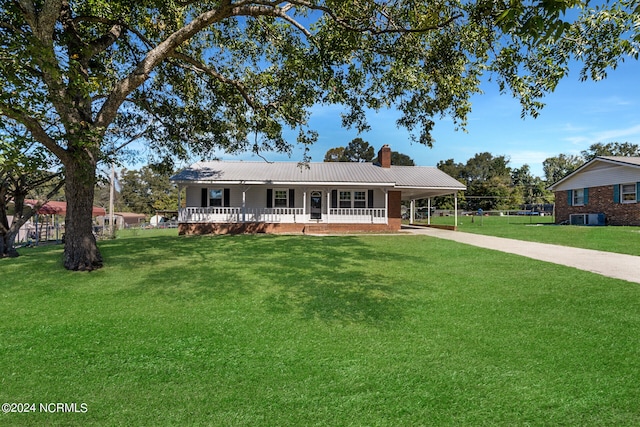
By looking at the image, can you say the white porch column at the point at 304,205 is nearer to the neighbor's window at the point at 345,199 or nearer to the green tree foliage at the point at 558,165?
the neighbor's window at the point at 345,199

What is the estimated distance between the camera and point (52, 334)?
4133 mm

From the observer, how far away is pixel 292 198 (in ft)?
66.7

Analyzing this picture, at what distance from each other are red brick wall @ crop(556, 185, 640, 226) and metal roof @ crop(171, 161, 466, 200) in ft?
34.7

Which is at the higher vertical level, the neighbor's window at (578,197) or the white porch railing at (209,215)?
the neighbor's window at (578,197)

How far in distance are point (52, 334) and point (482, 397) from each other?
16.6 ft

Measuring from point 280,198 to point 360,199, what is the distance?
515 cm

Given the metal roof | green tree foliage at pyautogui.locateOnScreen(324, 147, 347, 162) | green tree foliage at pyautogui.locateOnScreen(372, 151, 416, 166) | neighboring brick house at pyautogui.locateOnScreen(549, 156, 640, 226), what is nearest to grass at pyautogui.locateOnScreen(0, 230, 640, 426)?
the metal roof

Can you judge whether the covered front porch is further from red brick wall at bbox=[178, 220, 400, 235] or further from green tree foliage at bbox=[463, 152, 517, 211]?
green tree foliage at bbox=[463, 152, 517, 211]

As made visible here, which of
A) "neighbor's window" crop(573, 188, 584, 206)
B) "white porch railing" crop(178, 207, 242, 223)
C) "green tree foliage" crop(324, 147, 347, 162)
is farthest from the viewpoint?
"green tree foliage" crop(324, 147, 347, 162)

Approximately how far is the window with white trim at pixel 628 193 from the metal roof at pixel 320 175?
1062 cm

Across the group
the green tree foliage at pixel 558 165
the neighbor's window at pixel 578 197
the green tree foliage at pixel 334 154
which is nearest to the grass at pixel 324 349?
the neighbor's window at pixel 578 197

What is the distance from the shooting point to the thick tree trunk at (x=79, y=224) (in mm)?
8047

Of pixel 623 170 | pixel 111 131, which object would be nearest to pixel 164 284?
pixel 111 131

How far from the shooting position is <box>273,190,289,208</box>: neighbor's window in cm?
2039
